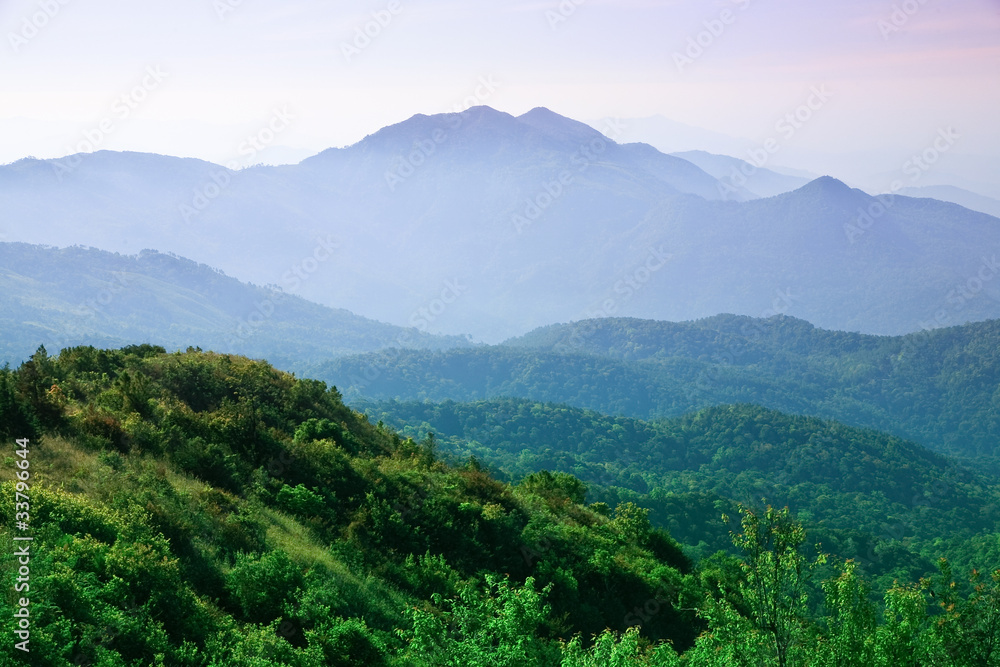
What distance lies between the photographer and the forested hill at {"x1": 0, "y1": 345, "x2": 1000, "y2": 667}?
1352cm

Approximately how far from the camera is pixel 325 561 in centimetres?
1978

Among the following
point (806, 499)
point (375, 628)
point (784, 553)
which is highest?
point (784, 553)

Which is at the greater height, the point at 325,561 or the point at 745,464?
the point at 325,561

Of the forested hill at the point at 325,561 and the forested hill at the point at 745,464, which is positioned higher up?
the forested hill at the point at 325,561

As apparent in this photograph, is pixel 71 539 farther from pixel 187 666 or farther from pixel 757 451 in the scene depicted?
pixel 757 451

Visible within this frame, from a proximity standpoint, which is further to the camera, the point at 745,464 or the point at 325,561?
the point at 745,464

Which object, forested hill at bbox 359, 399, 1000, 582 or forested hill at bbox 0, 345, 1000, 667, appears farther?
forested hill at bbox 359, 399, 1000, 582

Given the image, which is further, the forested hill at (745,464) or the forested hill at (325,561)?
the forested hill at (745,464)

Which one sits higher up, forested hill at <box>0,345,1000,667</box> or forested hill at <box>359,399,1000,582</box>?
forested hill at <box>0,345,1000,667</box>

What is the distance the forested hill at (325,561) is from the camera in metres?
13.5

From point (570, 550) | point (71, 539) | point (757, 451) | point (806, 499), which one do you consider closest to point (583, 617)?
point (570, 550)

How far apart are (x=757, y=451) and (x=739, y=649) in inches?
5380

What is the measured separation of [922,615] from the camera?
15.7 metres

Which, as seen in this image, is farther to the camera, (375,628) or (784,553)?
(375,628)
